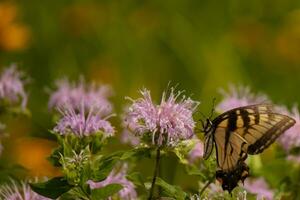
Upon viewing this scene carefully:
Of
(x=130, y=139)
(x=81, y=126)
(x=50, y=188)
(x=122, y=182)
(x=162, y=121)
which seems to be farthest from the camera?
(x=130, y=139)

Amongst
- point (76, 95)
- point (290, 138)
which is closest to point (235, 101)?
point (290, 138)

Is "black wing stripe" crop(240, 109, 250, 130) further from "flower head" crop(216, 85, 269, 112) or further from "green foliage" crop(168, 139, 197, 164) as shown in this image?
"flower head" crop(216, 85, 269, 112)

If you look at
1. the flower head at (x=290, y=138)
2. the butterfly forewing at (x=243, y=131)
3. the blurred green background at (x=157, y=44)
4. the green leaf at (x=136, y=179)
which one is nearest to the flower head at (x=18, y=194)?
the green leaf at (x=136, y=179)

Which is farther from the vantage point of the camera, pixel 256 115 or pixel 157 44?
pixel 157 44

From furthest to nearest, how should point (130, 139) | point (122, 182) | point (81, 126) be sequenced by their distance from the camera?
point (130, 139) → point (122, 182) → point (81, 126)

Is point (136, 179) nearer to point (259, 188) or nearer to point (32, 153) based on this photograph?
point (259, 188)

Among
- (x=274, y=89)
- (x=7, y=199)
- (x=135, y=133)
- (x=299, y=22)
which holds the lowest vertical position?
(x=7, y=199)

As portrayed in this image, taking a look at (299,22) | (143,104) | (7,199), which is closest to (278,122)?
(143,104)

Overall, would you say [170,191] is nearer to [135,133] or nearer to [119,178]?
[135,133]
